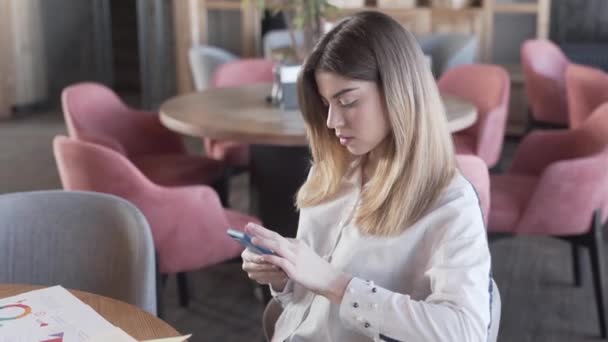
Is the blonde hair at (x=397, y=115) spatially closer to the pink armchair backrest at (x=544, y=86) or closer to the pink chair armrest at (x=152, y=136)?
the pink chair armrest at (x=152, y=136)

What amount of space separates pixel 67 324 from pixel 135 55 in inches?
295

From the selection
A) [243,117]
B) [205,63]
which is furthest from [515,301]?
[205,63]

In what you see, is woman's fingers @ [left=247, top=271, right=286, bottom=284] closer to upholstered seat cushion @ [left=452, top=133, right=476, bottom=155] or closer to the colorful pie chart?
the colorful pie chart

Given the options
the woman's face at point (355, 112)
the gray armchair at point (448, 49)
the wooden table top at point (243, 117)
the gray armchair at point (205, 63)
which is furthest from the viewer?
the gray armchair at point (448, 49)

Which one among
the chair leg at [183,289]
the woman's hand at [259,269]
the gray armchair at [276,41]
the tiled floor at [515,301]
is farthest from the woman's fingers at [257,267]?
the gray armchair at [276,41]

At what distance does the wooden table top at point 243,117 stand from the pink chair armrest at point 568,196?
0.42 metres

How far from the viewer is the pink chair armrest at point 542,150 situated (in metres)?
3.36

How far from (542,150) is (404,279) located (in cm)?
205

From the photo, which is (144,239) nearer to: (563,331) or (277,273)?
(277,273)

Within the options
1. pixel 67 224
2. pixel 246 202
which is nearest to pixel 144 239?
pixel 67 224

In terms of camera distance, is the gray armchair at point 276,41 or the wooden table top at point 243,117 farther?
the gray armchair at point 276,41

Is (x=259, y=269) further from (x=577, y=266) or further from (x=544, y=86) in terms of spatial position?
(x=544, y=86)

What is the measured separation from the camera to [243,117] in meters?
3.33

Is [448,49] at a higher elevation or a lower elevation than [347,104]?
lower
